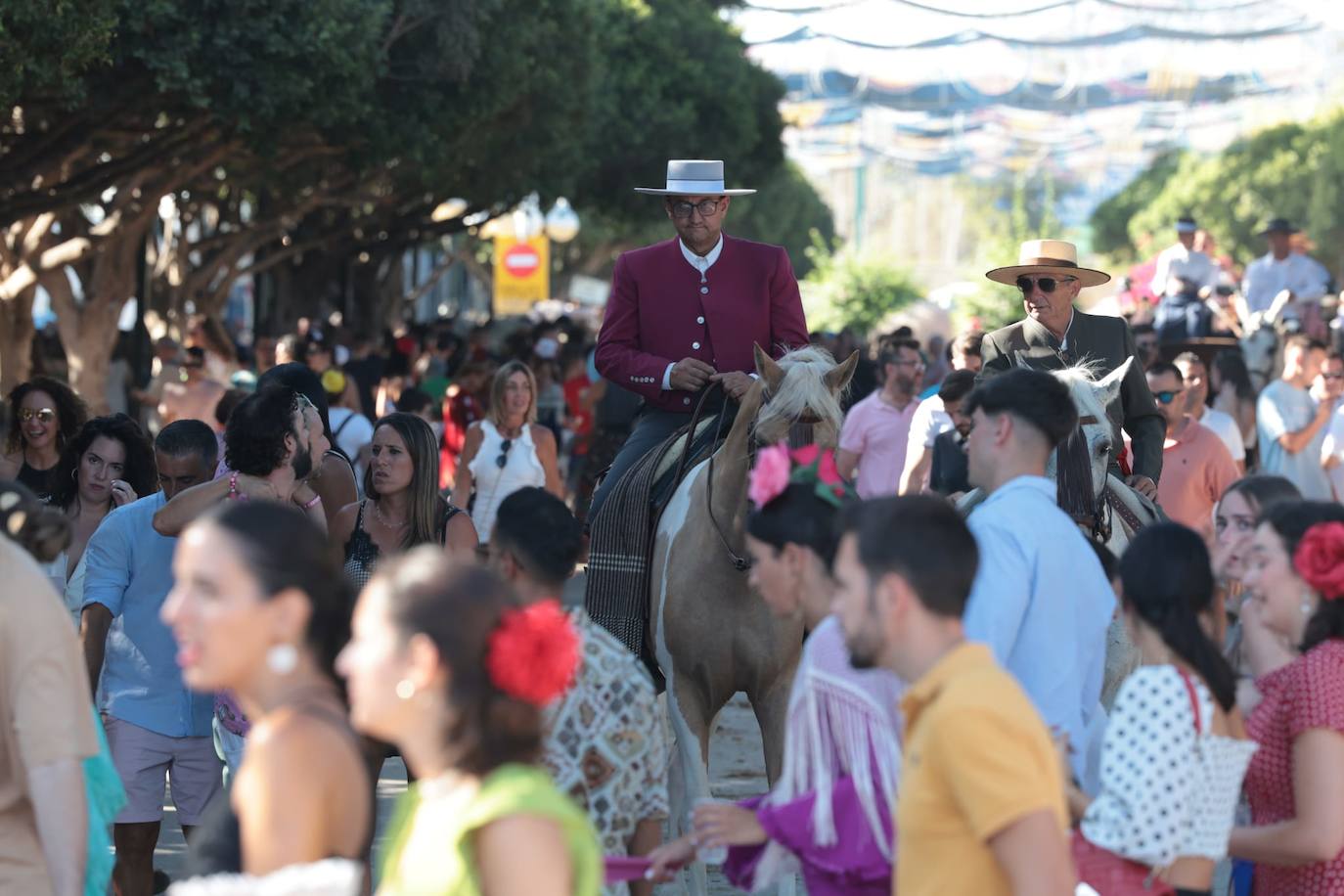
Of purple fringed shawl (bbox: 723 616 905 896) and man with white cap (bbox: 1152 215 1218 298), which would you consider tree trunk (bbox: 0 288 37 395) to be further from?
purple fringed shawl (bbox: 723 616 905 896)

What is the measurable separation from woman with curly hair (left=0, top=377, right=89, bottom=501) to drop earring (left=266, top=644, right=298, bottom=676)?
561 cm

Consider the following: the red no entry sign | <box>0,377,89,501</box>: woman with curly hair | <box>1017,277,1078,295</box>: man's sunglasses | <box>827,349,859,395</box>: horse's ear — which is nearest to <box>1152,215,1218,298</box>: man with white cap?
<box>1017,277,1078,295</box>: man's sunglasses

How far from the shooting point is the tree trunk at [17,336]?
2403 centimetres

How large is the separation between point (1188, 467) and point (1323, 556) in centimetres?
784

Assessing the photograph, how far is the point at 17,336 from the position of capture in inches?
968

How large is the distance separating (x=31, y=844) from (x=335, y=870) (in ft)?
4.97

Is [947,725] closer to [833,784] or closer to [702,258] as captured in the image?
[833,784]

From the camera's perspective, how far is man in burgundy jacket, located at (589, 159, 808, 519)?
28.8 feet

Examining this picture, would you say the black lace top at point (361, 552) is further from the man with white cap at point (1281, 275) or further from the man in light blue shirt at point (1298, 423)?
the man with white cap at point (1281, 275)

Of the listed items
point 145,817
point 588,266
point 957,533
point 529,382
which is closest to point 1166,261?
point 529,382

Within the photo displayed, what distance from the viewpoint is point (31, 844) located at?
4582mm

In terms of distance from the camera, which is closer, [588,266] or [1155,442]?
[1155,442]

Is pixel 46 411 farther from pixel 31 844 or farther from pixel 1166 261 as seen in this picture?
pixel 1166 261

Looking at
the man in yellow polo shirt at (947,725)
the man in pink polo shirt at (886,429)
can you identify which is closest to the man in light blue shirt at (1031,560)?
the man in yellow polo shirt at (947,725)
